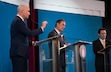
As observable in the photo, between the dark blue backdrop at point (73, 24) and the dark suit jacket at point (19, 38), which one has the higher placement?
the dark blue backdrop at point (73, 24)

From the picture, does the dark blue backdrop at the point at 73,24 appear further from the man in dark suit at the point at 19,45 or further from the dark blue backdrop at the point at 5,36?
the man in dark suit at the point at 19,45

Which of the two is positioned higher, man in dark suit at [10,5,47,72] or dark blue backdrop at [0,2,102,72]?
dark blue backdrop at [0,2,102,72]

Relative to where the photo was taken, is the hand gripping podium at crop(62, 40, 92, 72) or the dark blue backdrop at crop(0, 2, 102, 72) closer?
the hand gripping podium at crop(62, 40, 92, 72)

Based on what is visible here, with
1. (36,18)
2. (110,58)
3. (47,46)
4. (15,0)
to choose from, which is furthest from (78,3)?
(47,46)

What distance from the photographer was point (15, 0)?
195 inches

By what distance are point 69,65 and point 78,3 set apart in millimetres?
2300

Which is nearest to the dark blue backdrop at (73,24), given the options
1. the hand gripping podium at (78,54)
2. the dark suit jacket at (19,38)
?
the dark suit jacket at (19,38)

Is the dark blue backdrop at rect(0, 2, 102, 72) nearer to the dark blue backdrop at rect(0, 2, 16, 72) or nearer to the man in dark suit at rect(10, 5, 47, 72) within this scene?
the dark blue backdrop at rect(0, 2, 16, 72)

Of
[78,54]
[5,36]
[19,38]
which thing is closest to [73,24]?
[5,36]

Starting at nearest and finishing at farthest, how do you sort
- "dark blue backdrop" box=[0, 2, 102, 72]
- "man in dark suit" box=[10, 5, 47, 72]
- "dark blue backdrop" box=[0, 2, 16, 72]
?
"man in dark suit" box=[10, 5, 47, 72] → "dark blue backdrop" box=[0, 2, 16, 72] → "dark blue backdrop" box=[0, 2, 102, 72]

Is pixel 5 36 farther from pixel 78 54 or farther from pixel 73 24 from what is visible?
pixel 73 24

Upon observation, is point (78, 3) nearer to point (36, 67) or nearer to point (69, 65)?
point (36, 67)

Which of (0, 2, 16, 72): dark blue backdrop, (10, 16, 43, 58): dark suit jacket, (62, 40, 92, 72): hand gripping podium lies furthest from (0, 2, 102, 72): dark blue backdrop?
(62, 40, 92, 72): hand gripping podium

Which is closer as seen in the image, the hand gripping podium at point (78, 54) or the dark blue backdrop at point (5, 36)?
the hand gripping podium at point (78, 54)
